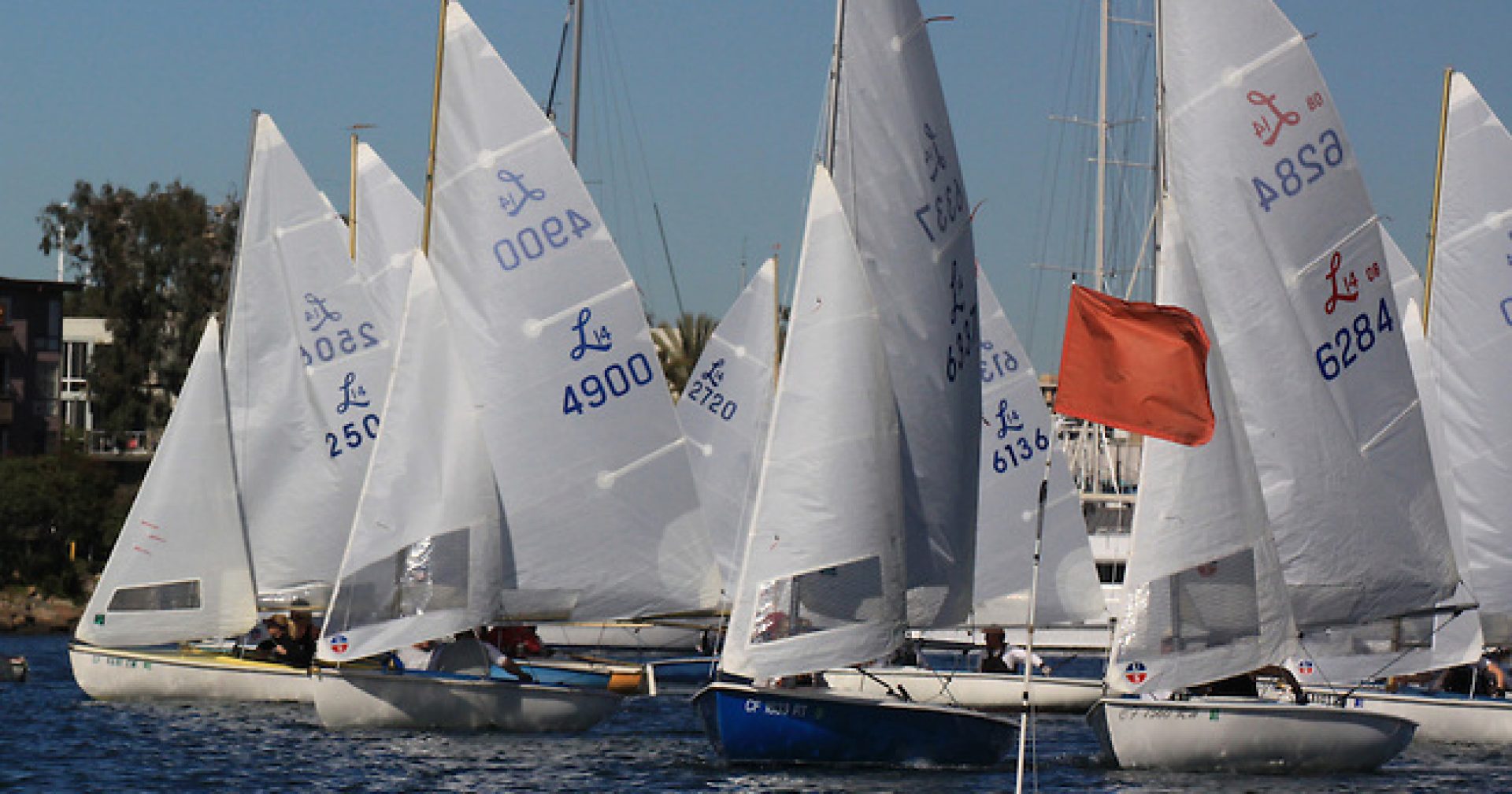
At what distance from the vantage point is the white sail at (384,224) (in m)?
40.0

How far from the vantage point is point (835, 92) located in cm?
2788

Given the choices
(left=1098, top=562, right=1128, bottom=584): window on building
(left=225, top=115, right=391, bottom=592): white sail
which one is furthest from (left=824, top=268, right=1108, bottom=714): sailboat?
(left=1098, top=562, right=1128, bottom=584): window on building

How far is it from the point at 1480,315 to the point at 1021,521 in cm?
986

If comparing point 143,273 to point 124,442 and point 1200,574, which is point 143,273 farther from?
point 1200,574

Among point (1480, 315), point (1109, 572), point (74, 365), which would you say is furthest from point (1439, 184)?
point (74, 365)

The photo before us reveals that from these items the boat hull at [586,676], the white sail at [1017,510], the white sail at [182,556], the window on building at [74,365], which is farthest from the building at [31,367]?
the boat hull at [586,676]

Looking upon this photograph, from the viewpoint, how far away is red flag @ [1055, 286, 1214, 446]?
76.9 ft

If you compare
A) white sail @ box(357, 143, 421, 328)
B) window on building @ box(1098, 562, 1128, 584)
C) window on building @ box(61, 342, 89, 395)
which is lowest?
window on building @ box(1098, 562, 1128, 584)

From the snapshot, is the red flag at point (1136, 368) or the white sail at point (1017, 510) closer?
the red flag at point (1136, 368)

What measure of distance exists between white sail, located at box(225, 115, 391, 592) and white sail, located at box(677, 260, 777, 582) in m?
8.19

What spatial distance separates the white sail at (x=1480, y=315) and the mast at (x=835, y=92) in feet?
32.1

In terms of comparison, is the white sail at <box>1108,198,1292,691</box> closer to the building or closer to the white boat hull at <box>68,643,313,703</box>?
the white boat hull at <box>68,643,313,703</box>

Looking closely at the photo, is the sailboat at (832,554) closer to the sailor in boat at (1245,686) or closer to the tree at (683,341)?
the sailor in boat at (1245,686)

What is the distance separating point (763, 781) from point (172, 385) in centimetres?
5764
